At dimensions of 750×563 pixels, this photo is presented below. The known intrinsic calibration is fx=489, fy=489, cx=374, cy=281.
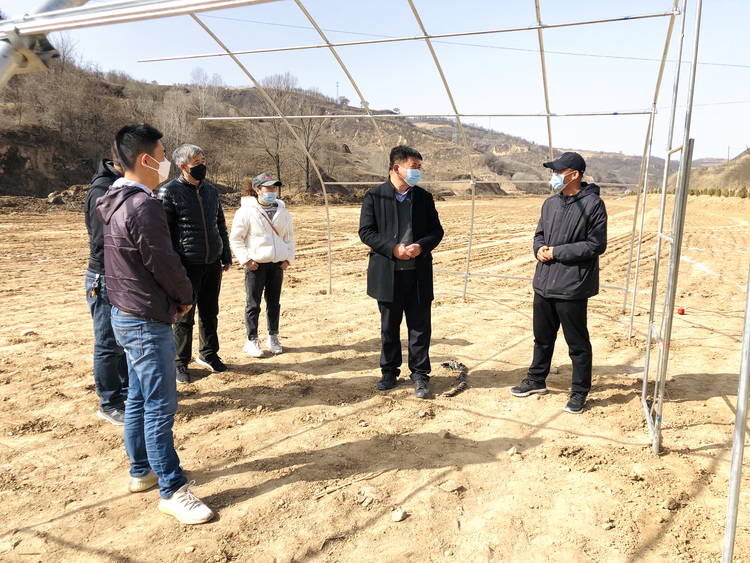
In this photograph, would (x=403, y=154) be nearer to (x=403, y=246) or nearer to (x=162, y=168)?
(x=403, y=246)

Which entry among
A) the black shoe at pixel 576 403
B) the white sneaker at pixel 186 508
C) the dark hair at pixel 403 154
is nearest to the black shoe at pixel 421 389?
the black shoe at pixel 576 403

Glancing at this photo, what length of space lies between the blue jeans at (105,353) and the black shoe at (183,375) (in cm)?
61

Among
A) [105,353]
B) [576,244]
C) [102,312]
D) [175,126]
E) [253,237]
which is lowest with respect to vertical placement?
[105,353]

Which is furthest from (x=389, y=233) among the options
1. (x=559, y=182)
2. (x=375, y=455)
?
(x=375, y=455)

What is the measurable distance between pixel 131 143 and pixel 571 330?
127 inches

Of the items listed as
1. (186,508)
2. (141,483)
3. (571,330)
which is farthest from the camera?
(571,330)

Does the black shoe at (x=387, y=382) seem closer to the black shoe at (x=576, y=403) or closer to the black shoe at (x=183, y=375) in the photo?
the black shoe at (x=576, y=403)

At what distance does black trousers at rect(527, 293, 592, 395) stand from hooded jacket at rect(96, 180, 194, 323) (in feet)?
9.05

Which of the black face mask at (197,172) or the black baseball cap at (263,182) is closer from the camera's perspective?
the black face mask at (197,172)

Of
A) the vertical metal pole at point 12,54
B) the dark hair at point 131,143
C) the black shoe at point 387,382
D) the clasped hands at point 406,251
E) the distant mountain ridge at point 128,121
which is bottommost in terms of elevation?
the black shoe at point 387,382

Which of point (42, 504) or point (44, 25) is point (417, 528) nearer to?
point (42, 504)

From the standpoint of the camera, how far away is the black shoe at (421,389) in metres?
4.13

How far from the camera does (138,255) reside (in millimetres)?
2475

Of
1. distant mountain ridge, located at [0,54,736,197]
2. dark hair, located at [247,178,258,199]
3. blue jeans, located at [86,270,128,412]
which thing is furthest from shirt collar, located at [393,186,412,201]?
distant mountain ridge, located at [0,54,736,197]
